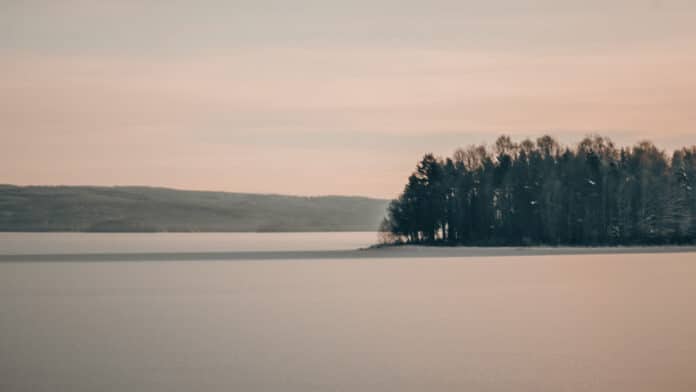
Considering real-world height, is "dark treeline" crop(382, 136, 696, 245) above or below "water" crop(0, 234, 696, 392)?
above

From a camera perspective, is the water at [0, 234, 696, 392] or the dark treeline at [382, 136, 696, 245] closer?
the water at [0, 234, 696, 392]

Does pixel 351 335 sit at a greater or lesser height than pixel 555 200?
lesser

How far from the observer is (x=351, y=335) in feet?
83.1

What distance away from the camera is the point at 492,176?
11344cm

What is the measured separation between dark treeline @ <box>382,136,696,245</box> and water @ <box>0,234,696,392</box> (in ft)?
196

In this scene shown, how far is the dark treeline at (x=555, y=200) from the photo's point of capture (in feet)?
345

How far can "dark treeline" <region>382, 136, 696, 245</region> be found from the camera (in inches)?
4141

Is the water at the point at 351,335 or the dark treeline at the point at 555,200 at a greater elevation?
the dark treeline at the point at 555,200

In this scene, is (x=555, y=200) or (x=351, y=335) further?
(x=555, y=200)

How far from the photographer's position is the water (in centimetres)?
1881

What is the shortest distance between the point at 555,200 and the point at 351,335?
84763 mm

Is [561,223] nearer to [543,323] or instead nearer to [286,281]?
[286,281]

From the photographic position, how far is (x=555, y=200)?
348 ft

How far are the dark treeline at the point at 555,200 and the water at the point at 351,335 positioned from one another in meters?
59.7
